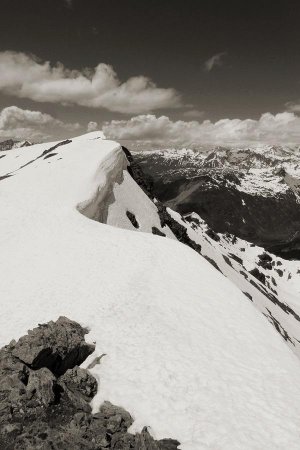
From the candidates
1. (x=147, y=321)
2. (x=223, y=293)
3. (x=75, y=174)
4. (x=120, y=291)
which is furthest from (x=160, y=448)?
(x=75, y=174)

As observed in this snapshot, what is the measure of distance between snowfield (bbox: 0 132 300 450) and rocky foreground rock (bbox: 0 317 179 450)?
70 centimetres

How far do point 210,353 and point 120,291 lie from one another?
22.4 ft

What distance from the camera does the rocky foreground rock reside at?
12867 mm

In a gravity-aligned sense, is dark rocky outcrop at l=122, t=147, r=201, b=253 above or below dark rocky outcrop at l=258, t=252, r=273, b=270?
above

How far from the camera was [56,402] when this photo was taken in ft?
49.1

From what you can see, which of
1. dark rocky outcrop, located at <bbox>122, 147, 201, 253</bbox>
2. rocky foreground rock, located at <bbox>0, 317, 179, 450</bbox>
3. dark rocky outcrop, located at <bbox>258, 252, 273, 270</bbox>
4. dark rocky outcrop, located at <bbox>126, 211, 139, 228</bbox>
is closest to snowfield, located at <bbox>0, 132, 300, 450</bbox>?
rocky foreground rock, located at <bbox>0, 317, 179, 450</bbox>

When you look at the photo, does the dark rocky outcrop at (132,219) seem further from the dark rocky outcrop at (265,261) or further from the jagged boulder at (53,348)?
the dark rocky outcrop at (265,261)

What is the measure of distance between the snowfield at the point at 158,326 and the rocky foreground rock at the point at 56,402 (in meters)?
0.70

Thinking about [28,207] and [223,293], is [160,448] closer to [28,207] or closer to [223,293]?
[223,293]

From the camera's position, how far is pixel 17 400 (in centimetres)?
1434

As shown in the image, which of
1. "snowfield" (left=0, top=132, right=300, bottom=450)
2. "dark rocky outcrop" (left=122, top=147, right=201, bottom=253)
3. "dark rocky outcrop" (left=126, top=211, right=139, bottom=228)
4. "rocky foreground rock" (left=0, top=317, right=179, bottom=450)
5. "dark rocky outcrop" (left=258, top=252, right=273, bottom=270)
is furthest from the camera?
"dark rocky outcrop" (left=258, top=252, right=273, bottom=270)

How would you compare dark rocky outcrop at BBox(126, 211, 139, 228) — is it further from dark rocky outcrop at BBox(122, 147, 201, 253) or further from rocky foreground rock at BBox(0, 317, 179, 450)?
rocky foreground rock at BBox(0, 317, 179, 450)

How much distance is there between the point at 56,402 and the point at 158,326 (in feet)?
20.7

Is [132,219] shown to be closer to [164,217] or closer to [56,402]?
[164,217]
